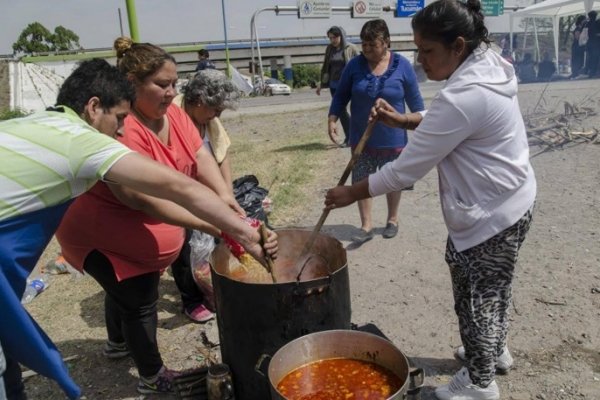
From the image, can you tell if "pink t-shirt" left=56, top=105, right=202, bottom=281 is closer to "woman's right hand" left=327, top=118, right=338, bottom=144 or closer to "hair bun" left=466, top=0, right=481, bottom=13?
"hair bun" left=466, top=0, right=481, bottom=13

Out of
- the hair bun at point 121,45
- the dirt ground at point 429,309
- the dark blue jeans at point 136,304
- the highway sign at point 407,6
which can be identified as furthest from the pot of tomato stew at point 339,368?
the highway sign at point 407,6

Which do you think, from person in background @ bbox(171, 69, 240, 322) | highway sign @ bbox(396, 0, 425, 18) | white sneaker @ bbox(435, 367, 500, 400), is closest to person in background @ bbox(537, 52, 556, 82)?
highway sign @ bbox(396, 0, 425, 18)

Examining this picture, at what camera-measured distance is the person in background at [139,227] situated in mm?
2672

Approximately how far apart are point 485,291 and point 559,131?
683 centimetres

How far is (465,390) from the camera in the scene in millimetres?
2758

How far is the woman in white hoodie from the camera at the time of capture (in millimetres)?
2234

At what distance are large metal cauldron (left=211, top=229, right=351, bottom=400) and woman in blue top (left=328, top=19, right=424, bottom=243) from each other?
2.21 m

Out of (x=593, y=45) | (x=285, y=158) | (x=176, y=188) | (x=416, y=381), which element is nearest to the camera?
(x=176, y=188)

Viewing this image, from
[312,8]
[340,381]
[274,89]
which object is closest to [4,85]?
[274,89]

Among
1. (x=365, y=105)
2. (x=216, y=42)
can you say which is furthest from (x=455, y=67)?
(x=216, y=42)

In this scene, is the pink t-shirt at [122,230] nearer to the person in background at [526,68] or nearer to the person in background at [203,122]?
the person in background at [203,122]

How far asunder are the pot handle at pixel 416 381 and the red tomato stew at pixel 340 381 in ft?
0.34

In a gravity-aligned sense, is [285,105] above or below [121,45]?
below

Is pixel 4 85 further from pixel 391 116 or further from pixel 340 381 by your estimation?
pixel 340 381
